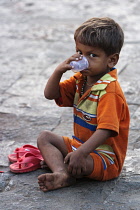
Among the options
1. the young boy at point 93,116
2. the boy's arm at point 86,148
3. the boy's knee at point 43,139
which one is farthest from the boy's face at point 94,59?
the boy's knee at point 43,139

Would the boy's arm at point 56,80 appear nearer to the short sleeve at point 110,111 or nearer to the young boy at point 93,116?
the young boy at point 93,116

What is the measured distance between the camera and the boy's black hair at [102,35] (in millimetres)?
2729

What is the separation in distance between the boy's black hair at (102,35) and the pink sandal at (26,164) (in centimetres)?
87

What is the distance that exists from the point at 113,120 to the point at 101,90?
22 centimetres

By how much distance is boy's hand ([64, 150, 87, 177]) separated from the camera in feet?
8.77

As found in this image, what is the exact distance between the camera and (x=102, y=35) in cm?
273

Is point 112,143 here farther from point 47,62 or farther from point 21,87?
point 47,62

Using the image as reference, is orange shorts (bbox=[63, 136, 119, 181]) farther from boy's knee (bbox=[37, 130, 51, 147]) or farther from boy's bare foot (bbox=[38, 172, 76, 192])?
boy's knee (bbox=[37, 130, 51, 147])

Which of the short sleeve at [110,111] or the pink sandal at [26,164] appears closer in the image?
the short sleeve at [110,111]

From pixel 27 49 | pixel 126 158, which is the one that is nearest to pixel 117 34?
pixel 126 158

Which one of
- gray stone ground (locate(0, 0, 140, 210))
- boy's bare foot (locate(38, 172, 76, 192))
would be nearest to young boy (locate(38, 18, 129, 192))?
boy's bare foot (locate(38, 172, 76, 192))

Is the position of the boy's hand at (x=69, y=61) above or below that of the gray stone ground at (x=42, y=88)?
above

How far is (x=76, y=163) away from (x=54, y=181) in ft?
0.62

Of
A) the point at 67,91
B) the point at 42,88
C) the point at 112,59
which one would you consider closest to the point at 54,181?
the point at 67,91
